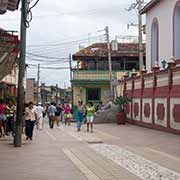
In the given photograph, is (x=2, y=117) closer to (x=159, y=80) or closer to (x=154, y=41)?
(x=159, y=80)

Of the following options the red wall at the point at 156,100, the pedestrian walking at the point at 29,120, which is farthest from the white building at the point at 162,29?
the pedestrian walking at the point at 29,120

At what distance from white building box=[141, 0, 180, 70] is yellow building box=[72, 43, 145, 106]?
1854cm

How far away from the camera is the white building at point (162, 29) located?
35.0 m

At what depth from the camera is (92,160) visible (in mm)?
16297

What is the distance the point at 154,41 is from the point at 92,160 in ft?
84.7

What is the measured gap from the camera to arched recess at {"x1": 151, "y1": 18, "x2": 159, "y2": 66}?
39.5 metres

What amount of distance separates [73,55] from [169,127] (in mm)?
38438

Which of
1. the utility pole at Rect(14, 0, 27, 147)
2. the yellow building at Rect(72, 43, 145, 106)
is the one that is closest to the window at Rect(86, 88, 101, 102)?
the yellow building at Rect(72, 43, 145, 106)

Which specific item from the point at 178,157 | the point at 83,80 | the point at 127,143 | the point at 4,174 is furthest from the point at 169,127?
the point at 83,80

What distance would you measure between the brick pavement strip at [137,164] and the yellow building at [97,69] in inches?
1614

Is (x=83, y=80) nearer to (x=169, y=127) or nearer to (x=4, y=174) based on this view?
(x=169, y=127)

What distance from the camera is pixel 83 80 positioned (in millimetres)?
62094

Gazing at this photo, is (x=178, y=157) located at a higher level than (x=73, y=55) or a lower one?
lower

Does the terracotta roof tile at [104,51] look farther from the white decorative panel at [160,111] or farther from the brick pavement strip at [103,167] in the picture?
the brick pavement strip at [103,167]
